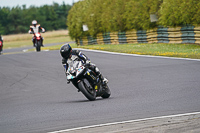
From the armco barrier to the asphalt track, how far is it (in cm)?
501

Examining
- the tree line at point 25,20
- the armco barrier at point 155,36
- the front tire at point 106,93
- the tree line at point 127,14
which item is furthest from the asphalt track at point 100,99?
the tree line at point 25,20

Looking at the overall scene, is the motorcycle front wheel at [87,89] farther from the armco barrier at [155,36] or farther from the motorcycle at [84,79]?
Result: the armco barrier at [155,36]

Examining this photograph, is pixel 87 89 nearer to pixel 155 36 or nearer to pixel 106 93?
pixel 106 93

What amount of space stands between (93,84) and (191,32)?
44.4 feet

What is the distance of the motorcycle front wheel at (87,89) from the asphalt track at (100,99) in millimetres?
210

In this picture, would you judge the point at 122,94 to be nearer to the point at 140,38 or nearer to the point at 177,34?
the point at 177,34

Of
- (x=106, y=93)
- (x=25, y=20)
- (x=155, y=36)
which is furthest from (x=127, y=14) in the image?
(x=25, y=20)

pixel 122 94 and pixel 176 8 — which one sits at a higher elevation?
pixel 176 8

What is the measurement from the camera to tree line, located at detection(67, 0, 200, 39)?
69.4 ft

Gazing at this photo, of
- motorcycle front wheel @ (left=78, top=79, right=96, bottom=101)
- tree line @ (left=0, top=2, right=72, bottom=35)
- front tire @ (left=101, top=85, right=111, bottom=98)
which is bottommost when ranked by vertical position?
tree line @ (left=0, top=2, right=72, bottom=35)

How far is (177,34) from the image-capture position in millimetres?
22406

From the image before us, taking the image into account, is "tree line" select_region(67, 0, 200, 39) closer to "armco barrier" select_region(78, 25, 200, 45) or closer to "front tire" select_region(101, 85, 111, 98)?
"armco barrier" select_region(78, 25, 200, 45)

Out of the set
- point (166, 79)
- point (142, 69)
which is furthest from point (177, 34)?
point (166, 79)

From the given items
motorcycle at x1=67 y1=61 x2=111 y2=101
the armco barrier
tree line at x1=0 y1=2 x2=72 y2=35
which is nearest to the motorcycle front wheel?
motorcycle at x1=67 y1=61 x2=111 y2=101
